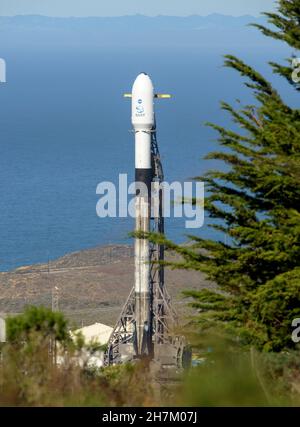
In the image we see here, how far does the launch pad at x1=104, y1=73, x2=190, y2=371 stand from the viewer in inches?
1708

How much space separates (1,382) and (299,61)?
9.99m

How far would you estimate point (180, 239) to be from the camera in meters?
86.2

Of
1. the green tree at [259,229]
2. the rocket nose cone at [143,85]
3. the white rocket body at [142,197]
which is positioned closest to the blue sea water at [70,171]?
the rocket nose cone at [143,85]

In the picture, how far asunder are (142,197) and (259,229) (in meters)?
23.8

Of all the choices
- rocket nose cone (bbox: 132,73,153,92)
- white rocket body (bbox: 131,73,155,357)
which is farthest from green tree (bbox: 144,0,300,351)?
rocket nose cone (bbox: 132,73,153,92)

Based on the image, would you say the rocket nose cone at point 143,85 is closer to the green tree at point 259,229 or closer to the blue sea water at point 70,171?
the blue sea water at point 70,171

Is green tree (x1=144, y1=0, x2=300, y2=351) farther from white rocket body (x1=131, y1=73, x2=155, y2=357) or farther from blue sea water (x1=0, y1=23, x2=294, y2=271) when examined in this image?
blue sea water (x1=0, y1=23, x2=294, y2=271)

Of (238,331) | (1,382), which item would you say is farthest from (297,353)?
(1,382)

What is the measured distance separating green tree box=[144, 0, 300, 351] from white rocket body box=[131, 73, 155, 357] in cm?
2179

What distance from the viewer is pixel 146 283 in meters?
43.7

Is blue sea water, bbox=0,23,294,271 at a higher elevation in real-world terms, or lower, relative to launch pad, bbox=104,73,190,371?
higher

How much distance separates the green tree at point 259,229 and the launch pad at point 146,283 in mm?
21918

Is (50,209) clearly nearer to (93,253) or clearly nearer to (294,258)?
(93,253)

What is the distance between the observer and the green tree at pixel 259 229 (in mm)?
18844
